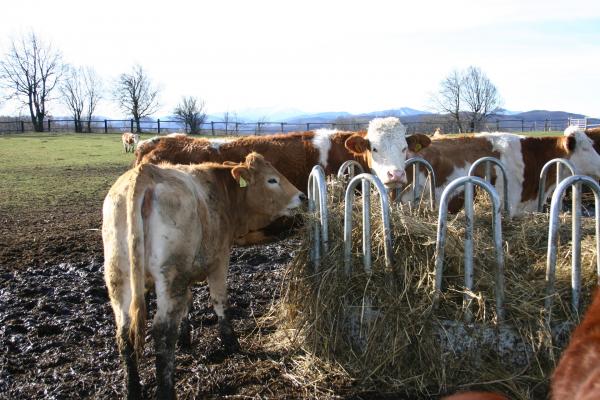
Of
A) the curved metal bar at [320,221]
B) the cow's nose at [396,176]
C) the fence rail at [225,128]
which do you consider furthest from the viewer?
the fence rail at [225,128]

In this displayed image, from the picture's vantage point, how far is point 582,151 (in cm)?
917

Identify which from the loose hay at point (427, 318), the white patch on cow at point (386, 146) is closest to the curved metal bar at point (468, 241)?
the loose hay at point (427, 318)

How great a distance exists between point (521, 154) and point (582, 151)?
110cm

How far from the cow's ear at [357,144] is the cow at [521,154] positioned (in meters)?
1.34

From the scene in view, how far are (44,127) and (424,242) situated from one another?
197 feet

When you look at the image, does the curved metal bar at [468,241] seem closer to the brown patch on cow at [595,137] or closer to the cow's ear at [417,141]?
the cow's ear at [417,141]

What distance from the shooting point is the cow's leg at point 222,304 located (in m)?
5.02

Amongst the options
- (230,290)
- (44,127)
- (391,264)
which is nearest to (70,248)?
(230,290)

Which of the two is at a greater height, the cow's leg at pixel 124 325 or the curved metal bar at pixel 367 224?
the curved metal bar at pixel 367 224

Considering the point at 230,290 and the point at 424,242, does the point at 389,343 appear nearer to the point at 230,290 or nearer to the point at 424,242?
the point at 424,242

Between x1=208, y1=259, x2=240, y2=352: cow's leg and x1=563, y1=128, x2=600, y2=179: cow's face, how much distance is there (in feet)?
22.5

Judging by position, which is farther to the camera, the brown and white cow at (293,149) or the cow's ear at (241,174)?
the brown and white cow at (293,149)

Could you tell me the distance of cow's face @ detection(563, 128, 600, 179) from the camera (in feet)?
29.9

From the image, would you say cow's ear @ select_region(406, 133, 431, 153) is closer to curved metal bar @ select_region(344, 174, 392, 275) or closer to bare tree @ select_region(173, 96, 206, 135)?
curved metal bar @ select_region(344, 174, 392, 275)
